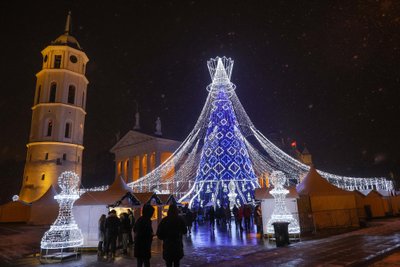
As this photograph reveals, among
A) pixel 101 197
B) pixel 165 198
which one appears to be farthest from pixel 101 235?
pixel 165 198

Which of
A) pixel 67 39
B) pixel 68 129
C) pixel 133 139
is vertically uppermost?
pixel 67 39

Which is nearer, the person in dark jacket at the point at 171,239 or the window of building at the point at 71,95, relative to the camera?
the person in dark jacket at the point at 171,239

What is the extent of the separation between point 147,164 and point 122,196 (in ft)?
129

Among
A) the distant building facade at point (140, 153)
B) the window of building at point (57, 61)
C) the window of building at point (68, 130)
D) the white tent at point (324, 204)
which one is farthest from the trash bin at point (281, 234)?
the distant building facade at point (140, 153)

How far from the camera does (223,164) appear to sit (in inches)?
855

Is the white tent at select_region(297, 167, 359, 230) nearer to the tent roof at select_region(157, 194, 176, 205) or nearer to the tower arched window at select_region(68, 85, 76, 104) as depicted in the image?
the tent roof at select_region(157, 194, 176, 205)

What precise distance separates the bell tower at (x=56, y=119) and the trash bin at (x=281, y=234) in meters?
30.8

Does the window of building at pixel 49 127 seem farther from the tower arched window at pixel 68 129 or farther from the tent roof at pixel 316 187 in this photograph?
the tent roof at pixel 316 187

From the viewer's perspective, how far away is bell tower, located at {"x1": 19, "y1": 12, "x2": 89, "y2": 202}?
3503 cm

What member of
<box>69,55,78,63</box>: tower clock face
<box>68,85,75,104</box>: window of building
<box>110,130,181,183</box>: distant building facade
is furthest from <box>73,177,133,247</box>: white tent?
<box>110,130,181,183</box>: distant building facade

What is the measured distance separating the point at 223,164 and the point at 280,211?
29.5 feet

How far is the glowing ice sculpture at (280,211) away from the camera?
12.6 metres

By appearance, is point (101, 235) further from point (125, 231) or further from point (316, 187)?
point (316, 187)

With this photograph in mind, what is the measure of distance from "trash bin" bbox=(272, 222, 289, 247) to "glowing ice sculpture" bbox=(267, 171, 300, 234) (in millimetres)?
1210
